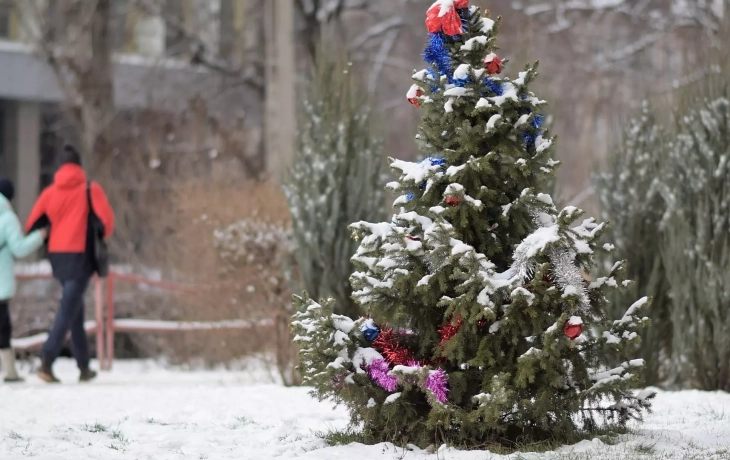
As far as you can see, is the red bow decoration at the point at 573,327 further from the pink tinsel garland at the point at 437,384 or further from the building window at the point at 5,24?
the building window at the point at 5,24

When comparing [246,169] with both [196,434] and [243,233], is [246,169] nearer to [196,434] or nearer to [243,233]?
[243,233]

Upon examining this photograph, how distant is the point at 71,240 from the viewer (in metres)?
9.24

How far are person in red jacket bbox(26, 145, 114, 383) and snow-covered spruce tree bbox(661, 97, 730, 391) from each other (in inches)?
178

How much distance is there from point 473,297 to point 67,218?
5.03m

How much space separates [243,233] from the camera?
10586 millimetres

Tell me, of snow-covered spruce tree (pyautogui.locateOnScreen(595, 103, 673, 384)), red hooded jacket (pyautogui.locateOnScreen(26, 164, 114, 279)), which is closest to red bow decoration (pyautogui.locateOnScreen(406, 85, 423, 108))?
snow-covered spruce tree (pyautogui.locateOnScreen(595, 103, 673, 384))

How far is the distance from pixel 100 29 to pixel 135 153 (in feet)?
15.6

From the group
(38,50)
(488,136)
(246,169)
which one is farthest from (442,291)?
(38,50)

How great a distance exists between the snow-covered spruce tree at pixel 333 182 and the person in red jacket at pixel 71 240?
161 centimetres

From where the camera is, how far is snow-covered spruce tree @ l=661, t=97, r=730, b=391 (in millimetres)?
8328

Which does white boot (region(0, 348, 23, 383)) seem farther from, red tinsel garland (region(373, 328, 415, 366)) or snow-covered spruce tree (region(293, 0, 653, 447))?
red tinsel garland (region(373, 328, 415, 366))

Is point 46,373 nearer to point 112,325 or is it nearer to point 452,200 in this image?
point 112,325

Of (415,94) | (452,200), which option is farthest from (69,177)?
(452,200)

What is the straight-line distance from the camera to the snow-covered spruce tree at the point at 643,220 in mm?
9164
